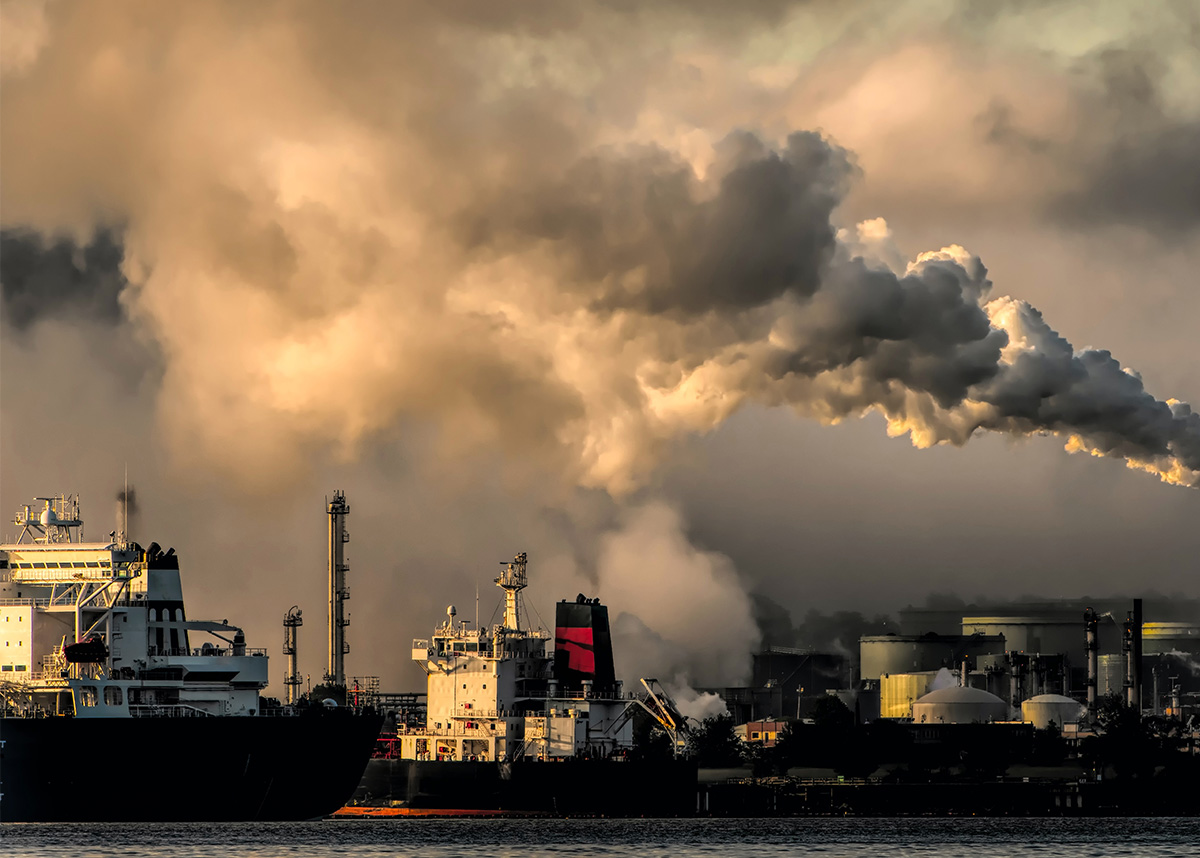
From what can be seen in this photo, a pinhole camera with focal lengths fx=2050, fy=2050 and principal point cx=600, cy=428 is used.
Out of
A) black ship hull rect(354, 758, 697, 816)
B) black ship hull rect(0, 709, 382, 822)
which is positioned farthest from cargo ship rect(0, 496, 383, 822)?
black ship hull rect(354, 758, 697, 816)

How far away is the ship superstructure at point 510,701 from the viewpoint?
150375 mm

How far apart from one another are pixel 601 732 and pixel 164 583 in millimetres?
41795

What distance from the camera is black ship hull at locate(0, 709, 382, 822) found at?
113m

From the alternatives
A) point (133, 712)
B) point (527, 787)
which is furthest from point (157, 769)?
point (527, 787)

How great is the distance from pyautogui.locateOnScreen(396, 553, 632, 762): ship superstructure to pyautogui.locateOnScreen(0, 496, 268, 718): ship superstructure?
1221 inches

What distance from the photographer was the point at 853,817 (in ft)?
573

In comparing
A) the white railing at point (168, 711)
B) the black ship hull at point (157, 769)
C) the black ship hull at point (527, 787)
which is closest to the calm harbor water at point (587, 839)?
the black ship hull at point (157, 769)

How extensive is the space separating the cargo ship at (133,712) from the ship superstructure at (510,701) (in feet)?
82.8

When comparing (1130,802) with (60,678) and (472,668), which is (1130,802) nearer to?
(472,668)

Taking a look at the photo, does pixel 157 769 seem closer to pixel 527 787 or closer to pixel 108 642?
pixel 108 642

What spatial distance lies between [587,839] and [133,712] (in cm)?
2706

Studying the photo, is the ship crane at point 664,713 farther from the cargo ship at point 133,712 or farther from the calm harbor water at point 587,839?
the cargo ship at point 133,712

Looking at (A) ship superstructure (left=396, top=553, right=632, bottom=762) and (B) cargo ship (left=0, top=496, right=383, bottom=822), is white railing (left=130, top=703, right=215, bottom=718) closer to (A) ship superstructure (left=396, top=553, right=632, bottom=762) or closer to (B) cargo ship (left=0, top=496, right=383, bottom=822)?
(B) cargo ship (left=0, top=496, right=383, bottom=822)

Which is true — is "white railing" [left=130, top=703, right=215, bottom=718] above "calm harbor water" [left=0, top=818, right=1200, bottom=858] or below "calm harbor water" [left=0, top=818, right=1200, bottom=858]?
above
